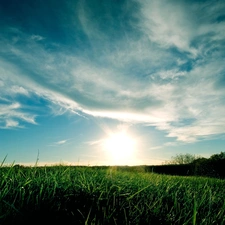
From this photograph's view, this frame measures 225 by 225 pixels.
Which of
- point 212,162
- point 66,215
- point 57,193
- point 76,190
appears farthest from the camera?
point 212,162

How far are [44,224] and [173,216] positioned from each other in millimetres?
1223

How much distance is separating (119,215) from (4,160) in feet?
4.15

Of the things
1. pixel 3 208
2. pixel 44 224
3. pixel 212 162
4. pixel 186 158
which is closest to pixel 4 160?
pixel 3 208

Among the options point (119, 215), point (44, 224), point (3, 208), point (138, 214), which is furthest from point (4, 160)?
point (138, 214)

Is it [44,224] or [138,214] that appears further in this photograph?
[138,214]

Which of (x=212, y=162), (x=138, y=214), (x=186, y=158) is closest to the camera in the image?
(x=138, y=214)

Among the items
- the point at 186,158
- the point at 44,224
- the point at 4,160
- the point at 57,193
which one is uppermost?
the point at 186,158

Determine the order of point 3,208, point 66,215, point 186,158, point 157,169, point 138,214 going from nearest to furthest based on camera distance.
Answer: point 3,208
point 66,215
point 138,214
point 157,169
point 186,158

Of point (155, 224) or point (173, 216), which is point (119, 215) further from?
point (173, 216)

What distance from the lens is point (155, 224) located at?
Result: 2.20m

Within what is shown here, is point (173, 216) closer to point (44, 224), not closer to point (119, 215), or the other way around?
point (119, 215)

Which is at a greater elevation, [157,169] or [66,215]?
[157,169]

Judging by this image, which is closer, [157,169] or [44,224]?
[44,224]

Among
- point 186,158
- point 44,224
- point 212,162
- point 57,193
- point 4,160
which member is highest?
point 186,158
